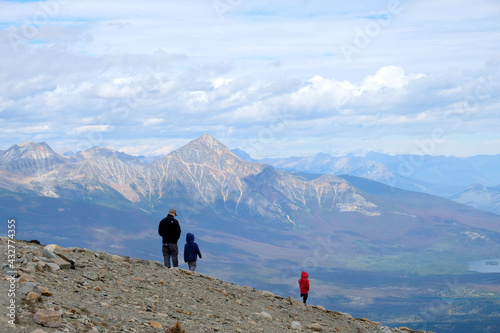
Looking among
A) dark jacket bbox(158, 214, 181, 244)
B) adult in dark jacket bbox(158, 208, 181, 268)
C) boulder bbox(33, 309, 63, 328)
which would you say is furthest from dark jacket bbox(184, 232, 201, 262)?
boulder bbox(33, 309, 63, 328)

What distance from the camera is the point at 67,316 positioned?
17.9m

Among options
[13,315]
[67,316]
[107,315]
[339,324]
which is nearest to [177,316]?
[107,315]

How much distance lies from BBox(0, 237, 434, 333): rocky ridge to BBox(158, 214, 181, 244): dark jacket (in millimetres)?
Result: 2109

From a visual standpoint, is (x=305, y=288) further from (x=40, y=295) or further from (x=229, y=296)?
(x=40, y=295)

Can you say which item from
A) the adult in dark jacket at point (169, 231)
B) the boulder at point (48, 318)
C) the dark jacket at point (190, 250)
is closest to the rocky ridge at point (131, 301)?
the boulder at point (48, 318)

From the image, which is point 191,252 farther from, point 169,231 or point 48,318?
point 48,318

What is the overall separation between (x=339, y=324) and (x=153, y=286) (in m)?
12.6

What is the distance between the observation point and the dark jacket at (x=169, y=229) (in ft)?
110

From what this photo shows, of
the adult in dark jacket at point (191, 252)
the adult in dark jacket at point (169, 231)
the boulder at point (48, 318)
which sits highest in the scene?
the adult in dark jacket at point (169, 231)

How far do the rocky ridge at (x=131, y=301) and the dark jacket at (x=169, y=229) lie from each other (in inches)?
83.0

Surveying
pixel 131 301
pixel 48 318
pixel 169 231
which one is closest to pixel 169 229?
pixel 169 231

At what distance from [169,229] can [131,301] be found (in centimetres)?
1081

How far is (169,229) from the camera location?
33500mm

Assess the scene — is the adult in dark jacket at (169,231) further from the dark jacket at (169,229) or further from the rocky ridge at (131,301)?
the rocky ridge at (131,301)
